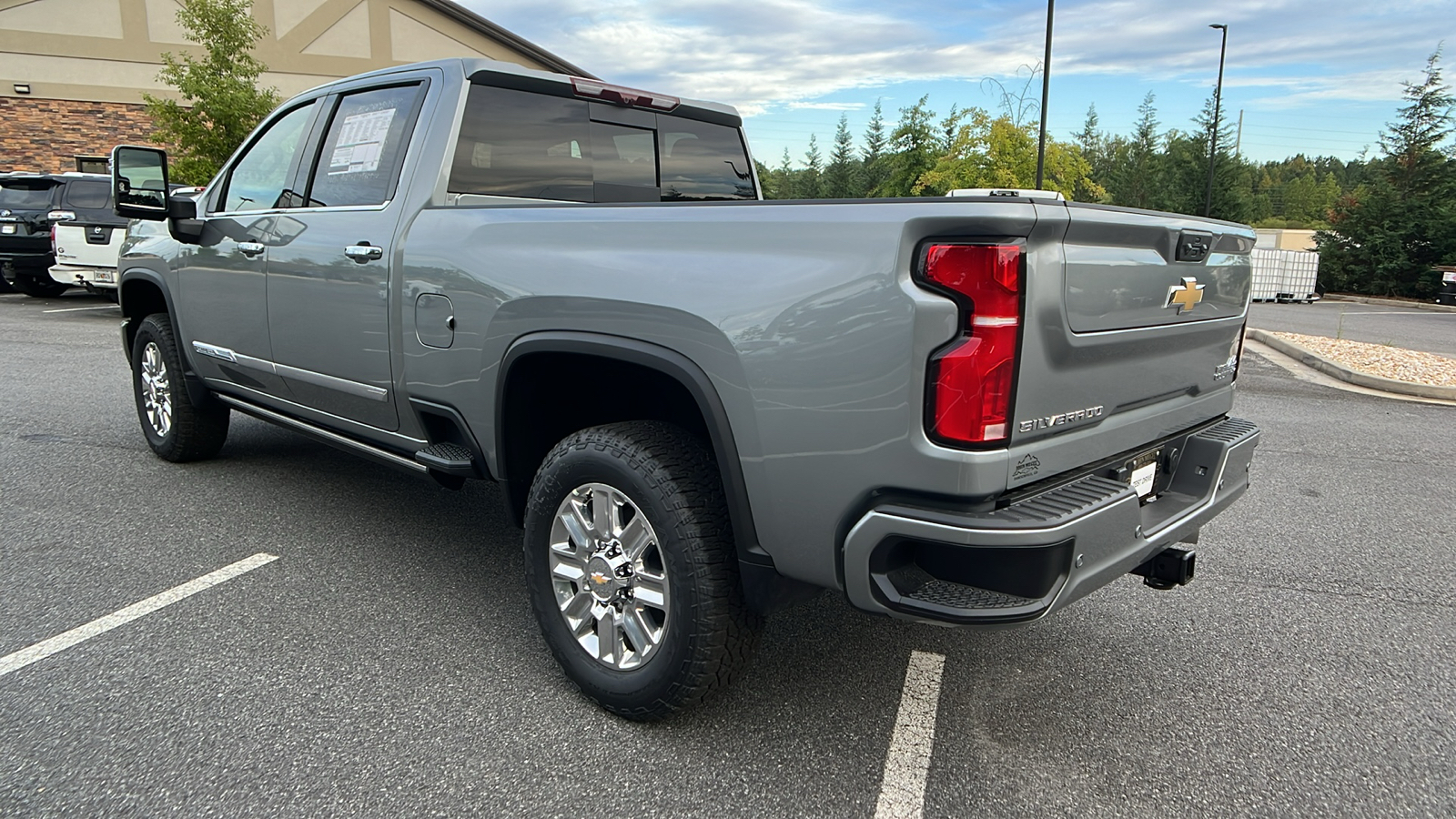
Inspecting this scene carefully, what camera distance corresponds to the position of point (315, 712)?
8.95ft

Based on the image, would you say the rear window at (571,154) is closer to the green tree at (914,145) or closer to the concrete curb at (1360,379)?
the concrete curb at (1360,379)

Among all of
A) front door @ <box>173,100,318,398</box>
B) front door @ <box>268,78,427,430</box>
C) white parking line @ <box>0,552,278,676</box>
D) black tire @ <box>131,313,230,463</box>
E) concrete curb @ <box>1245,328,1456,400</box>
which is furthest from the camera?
concrete curb @ <box>1245,328,1456,400</box>

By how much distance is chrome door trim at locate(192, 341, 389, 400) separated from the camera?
11.7ft

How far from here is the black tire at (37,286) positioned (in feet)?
49.1

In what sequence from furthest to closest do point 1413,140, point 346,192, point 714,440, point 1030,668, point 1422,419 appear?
point 1413,140 → point 1422,419 → point 346,192 → point 1030,668 → point 714,440

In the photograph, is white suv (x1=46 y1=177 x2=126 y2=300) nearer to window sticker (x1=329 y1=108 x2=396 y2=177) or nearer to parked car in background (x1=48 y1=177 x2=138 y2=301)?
parked car in background (x1=48 y1=177 x2=138 y2=301)

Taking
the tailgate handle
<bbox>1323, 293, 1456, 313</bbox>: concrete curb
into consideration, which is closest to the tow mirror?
the tailgate handle

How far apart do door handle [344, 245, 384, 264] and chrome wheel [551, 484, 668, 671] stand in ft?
4.14

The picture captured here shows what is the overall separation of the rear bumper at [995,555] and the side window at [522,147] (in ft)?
7.02

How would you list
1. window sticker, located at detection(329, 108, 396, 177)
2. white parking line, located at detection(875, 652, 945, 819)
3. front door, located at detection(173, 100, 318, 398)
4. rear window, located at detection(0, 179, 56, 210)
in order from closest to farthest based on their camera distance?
1. white parking line, located at detection(875, 652, 945, 819)
2. window sticker, located at detection(329, 108, 396, 177)
3. front door, located at detection(173, 100, 318, 398)
4. rear window, located at detection(0, 179, 56, 210)

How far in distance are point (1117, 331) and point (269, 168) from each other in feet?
12.3

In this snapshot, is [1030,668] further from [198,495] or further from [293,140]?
[198,495]

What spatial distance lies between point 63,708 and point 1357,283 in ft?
Result: 109

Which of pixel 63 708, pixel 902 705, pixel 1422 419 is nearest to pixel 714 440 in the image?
pixel 902 705
